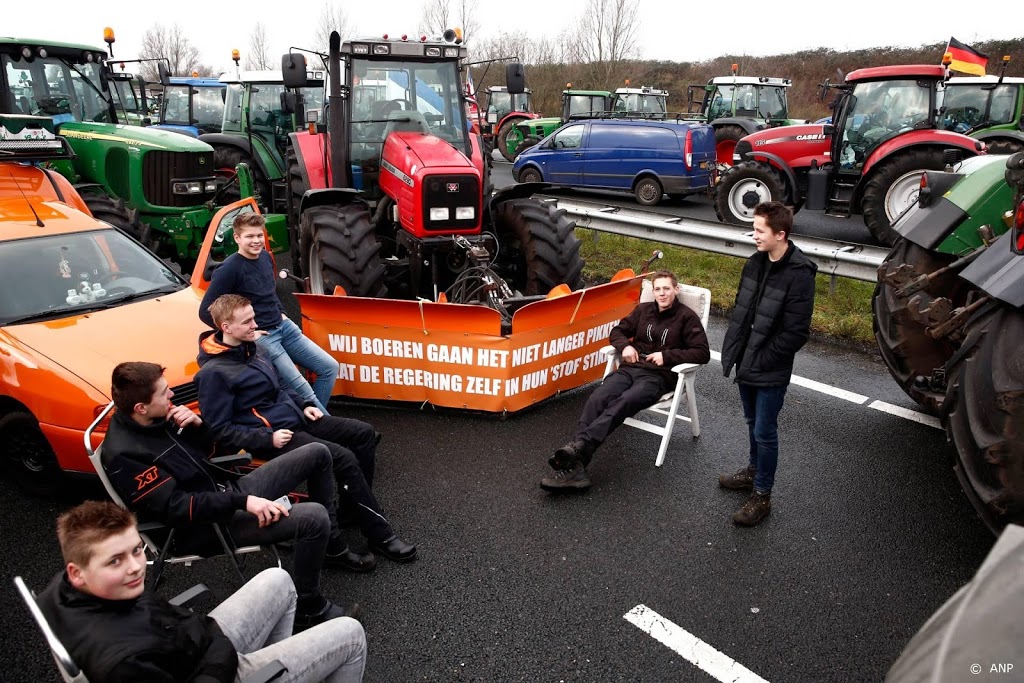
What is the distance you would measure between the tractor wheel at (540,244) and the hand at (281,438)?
3319 mm

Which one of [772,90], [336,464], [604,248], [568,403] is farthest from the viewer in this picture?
[772,90]

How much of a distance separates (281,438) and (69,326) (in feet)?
6.01

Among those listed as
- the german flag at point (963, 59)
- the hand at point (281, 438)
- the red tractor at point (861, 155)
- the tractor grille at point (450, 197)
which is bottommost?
the hand at point (281, 438)

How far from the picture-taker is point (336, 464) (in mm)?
3834

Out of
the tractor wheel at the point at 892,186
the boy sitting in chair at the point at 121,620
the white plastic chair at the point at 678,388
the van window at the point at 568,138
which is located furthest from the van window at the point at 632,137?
the boy sitting in chair at the point at 121,620

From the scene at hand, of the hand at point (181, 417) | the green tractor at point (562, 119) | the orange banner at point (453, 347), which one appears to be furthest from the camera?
the green tractor at point (562, 119)

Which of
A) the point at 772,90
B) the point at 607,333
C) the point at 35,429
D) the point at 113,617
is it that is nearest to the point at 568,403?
the point at 607,333

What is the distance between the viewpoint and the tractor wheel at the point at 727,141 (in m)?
17.0

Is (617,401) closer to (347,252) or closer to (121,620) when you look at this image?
(347,252)

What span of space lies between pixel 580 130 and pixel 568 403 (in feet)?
36.1

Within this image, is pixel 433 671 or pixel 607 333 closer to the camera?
pixel 433 671

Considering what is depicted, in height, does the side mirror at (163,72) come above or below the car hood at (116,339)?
above

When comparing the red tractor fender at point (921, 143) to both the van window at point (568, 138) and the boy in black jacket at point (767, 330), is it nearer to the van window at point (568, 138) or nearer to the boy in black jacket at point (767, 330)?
the van window at point (568, 138)

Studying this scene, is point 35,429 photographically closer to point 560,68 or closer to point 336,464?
point 336,464
